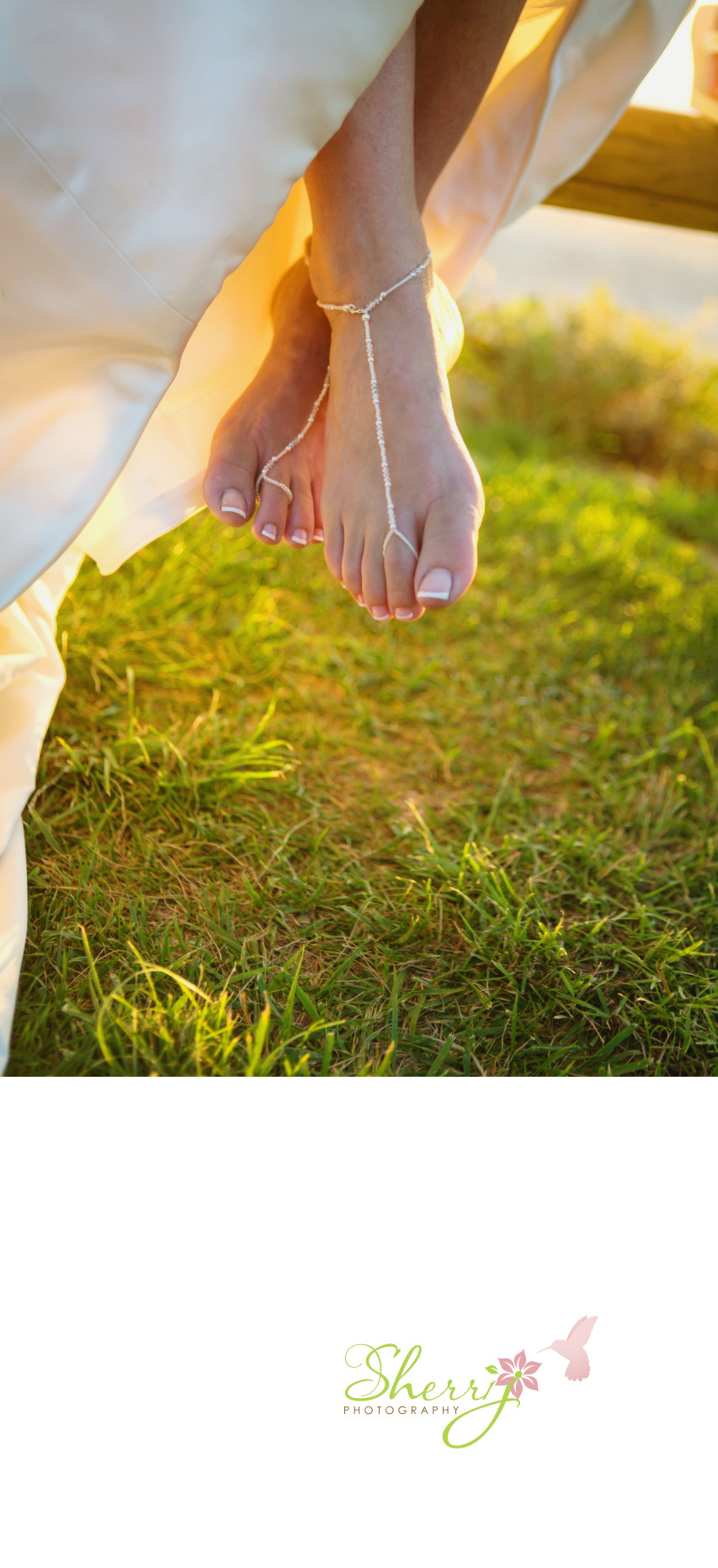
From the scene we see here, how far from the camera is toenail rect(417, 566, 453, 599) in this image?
95 centimetres

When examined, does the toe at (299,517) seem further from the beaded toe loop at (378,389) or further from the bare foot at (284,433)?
the beaded toe loop at (378,389)

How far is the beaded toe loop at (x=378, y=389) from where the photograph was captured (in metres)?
1.00

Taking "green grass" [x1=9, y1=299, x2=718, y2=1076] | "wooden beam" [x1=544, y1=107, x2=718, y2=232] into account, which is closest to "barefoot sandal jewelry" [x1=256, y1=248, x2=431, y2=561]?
"green grass" [x1=9, y1=299, x2=718, y2=1076]

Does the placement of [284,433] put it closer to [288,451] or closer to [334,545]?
[288,451]
